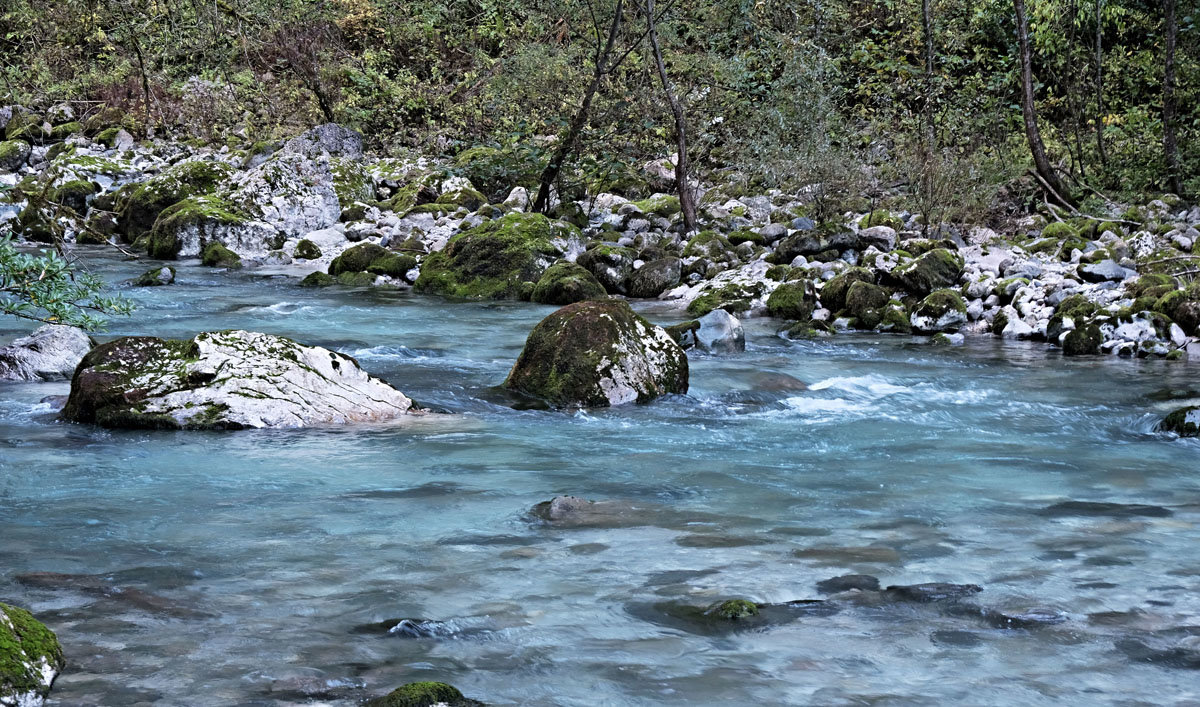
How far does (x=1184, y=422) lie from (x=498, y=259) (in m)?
8.57

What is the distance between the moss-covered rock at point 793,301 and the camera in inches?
457

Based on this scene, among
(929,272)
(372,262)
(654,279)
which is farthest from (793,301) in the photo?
(372,262)

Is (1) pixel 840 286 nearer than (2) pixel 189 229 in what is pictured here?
Yes

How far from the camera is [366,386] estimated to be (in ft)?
23.5

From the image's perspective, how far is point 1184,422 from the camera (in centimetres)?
678

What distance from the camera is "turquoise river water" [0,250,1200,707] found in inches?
128

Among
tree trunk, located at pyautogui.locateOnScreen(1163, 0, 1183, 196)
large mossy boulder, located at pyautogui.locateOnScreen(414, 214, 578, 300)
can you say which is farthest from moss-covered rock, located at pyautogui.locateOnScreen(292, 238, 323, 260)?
tree trunk, located at pyautogui.locateOnScreen(1163, 0, 1183, 196)

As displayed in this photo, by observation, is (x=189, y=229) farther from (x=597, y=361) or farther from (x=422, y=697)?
(x=422, y=697)

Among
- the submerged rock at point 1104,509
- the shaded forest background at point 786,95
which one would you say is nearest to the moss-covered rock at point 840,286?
the shaded forest background at point 786,95

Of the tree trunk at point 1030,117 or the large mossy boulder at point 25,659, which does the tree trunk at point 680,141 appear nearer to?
the tree trunk at point 1030,117

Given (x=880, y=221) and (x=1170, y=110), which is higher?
(x=1170, y=110)

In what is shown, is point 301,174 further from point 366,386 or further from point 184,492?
point 184,492

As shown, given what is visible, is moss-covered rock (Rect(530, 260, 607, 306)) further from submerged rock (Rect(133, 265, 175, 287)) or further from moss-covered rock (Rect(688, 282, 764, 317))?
submerged rock (Rect(133, 265, 175, 287))

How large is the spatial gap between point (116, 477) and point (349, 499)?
1231 mm
